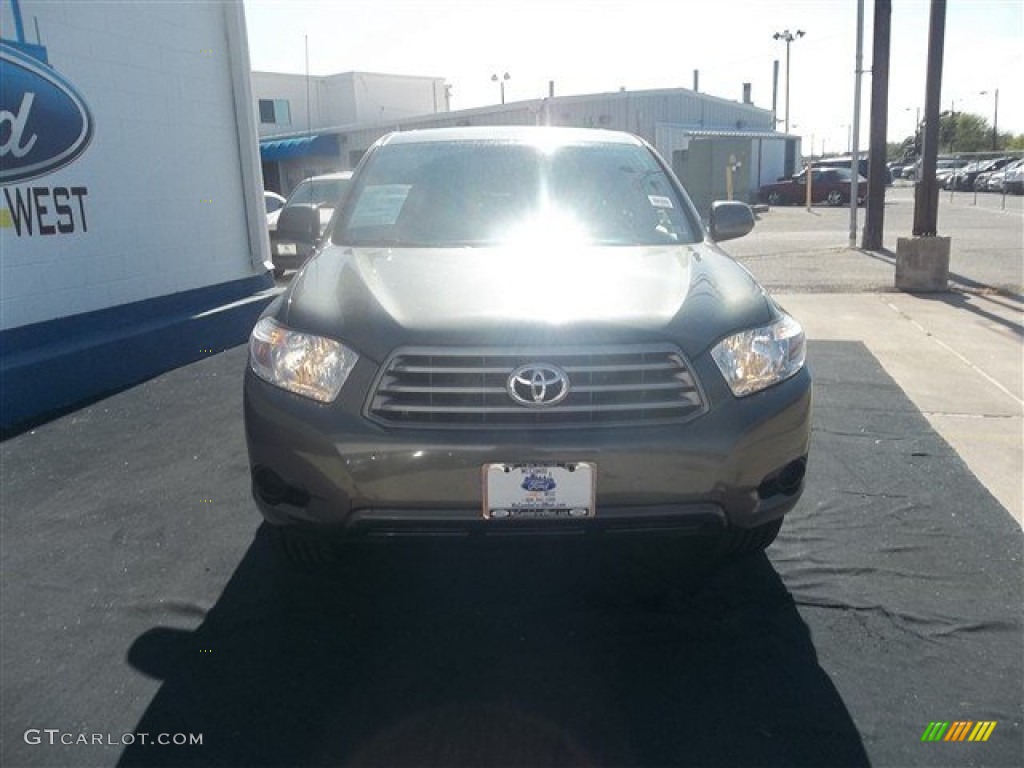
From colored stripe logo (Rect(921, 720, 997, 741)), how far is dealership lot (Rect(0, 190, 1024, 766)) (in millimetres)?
21

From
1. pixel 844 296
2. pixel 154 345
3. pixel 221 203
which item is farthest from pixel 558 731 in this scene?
pixel 844 296

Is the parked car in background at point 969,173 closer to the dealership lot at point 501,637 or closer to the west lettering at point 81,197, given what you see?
the west lettering at point 81,197

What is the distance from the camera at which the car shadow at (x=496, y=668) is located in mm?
2361

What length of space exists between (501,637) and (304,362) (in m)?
1.11

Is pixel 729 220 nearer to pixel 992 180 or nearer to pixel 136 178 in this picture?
pixel 136 178

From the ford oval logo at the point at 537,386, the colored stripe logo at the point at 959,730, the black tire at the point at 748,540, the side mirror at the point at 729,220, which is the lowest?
the colored stripe logo at the point at 959,730

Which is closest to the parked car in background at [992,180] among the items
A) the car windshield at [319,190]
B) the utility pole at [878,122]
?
the utility pole at [878,122]

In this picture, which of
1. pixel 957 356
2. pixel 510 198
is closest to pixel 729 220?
pixel 510 198

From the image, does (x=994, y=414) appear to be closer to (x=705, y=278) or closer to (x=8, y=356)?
(x=705, y=278)

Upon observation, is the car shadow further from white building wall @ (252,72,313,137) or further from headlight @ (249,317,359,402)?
white building wall @ (252,72,313,137)

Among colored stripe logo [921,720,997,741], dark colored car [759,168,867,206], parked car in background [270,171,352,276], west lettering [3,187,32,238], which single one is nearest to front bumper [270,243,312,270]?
parked car in background [270,171,352,276]

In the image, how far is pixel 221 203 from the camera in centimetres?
798

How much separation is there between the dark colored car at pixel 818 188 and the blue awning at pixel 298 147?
61.2ft

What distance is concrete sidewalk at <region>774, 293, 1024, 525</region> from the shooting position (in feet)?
15.4
